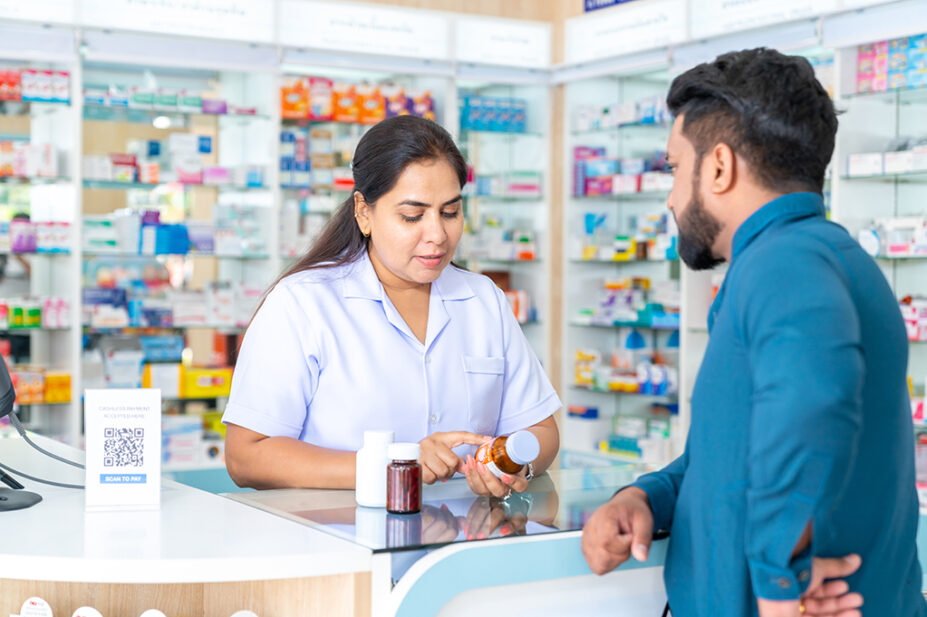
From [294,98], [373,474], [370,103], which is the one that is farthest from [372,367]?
[370,103]

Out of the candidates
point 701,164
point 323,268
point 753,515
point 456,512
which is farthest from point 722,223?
point 323,268

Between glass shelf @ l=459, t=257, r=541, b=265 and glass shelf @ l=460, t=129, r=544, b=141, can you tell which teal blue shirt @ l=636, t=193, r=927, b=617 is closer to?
glass shelf @ l=459, t=257, r=541, b=265

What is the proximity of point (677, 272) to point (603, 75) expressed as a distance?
1236 mm

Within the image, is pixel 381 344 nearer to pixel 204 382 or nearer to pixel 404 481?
pixel 404 481

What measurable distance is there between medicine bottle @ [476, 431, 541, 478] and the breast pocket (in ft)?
1.91

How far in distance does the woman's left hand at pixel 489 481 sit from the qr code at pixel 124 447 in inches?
23.5

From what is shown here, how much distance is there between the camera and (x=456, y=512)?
1947 millimetres

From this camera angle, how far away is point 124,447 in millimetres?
2031

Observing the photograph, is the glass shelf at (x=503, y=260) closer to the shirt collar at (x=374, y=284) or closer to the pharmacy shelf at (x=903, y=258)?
the pharmacy shelf at (x=903, y=258)

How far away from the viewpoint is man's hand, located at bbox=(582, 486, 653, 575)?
1.76m

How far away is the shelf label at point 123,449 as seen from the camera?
2.00 metres

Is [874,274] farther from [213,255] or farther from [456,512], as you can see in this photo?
[213,255]

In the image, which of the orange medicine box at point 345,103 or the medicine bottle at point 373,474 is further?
the orange medicine box at point 345,103

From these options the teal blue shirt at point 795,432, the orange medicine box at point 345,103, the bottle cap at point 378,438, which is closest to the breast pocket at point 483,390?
the bottle cap at point 378,438
